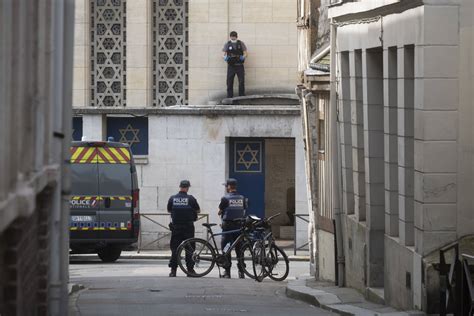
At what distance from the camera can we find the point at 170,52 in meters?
35.9

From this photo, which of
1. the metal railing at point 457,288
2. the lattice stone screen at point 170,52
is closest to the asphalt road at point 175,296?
the metal railing at point 457,288

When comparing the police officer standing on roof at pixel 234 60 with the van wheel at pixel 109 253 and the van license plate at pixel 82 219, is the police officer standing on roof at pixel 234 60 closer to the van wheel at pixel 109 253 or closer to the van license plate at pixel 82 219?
the van wheel at pixel 109 253

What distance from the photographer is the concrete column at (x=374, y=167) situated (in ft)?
64.5

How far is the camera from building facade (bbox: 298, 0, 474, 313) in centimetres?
1598

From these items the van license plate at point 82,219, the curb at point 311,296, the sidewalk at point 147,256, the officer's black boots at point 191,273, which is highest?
the van license plate at point 82,219

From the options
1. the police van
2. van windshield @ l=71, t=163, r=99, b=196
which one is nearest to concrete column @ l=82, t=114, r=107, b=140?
the police van

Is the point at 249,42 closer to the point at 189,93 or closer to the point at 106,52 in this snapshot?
the point at 189,93

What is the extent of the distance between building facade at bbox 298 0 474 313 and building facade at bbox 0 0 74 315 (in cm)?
412

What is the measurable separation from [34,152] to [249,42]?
2465 cm

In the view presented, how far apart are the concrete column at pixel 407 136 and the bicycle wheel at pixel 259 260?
20.8 ft

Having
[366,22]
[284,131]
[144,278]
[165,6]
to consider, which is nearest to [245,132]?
[284,131]

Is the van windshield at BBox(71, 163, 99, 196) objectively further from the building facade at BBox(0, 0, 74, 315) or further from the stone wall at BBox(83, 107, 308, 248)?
the building facade at BBox(0, 0, 74, 315)

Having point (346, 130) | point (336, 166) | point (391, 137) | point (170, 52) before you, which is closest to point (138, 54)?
point (170, 52)

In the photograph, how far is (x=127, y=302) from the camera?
741 inches
